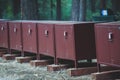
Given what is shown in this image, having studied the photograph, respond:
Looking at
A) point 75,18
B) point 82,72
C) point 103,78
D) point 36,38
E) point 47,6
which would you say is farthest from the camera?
point 47,6

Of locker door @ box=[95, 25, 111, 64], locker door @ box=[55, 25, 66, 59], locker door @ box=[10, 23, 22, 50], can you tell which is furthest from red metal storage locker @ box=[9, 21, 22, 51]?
locker door @ box=[95, 25, 111, 64]

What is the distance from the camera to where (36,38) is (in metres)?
12.3

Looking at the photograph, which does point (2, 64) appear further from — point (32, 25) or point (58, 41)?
point (58, 41)

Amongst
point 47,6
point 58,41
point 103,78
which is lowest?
point 103,78

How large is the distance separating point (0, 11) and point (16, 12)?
1734mm

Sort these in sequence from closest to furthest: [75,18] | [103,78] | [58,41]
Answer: [103,78]
[58,41]
[75,18]

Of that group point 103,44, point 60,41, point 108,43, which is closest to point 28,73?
point 60,41

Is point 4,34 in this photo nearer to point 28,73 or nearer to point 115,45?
point 28,73

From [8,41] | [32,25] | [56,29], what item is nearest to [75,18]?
[8,41]

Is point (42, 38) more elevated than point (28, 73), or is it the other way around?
point (42, 38)

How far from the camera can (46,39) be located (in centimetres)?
1165

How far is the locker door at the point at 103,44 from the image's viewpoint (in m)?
9.05

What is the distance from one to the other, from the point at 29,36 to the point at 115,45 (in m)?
4.61

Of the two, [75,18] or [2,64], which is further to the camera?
[75,18]
